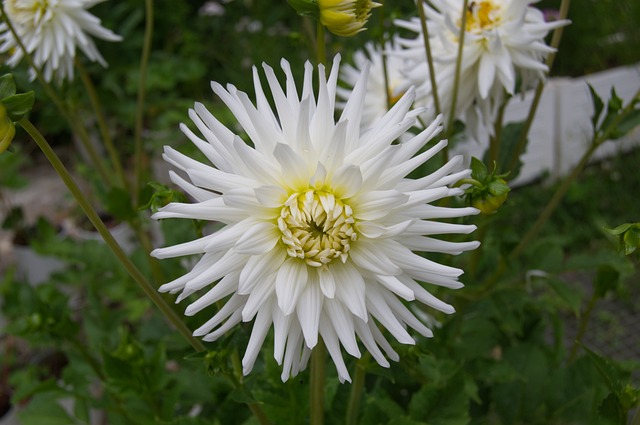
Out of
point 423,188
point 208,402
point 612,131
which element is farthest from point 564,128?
point 423,188

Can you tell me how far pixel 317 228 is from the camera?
0.58m

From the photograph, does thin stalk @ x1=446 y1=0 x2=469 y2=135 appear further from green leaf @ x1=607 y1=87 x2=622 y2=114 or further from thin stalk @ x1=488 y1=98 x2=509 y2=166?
green leaf @ x1=607 y1=87 x2=622 y2=114

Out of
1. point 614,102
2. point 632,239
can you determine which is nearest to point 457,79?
point 614,102

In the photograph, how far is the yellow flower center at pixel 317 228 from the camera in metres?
0.57

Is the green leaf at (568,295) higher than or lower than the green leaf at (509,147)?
lower

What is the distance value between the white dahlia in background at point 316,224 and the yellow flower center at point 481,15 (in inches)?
17.2

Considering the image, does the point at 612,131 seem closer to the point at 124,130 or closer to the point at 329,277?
the point at 329,277

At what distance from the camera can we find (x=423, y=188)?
58 cm

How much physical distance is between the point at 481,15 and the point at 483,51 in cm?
6

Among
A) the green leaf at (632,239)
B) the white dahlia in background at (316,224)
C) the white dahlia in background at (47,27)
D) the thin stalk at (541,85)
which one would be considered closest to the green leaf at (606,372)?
the green leaf at (632,239)

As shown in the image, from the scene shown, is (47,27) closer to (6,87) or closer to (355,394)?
(6,87)

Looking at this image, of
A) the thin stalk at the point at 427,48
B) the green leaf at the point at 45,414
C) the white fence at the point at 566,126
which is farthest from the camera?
the white fence at the point at 566,126

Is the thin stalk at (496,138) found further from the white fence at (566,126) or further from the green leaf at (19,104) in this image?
the white fence at (566,126)

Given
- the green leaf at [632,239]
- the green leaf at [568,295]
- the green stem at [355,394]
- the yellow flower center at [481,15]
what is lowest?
the green leaf at [568,295]
